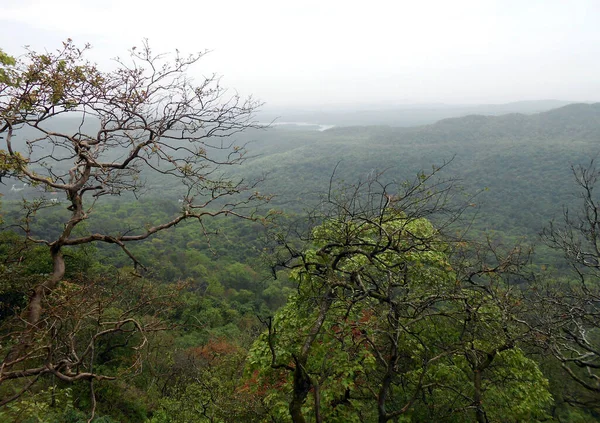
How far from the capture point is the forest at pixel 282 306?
454 centimetres

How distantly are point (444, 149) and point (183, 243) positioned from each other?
335ft

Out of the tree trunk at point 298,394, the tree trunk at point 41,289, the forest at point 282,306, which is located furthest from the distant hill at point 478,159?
the tree trunk at point 298,394

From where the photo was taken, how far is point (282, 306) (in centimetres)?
1571

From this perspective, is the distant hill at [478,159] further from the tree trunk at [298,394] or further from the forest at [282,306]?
the tree trunk at [298,394]

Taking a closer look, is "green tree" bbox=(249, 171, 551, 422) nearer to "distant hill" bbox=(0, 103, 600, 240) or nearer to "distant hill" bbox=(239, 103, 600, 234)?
"distant hill" bbox=(0, 103, 600, 240)

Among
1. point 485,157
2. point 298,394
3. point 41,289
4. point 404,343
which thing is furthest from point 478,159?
point 41,289

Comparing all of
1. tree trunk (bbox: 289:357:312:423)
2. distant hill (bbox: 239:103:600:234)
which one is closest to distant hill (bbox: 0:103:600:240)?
distant hill (bbox: 239:103:600:234)

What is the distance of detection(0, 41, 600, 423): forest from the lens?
4543 mm

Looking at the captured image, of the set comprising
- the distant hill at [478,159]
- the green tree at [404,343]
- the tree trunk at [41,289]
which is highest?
the tree trunk at [41,289]

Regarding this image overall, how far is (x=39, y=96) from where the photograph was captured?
5.19m

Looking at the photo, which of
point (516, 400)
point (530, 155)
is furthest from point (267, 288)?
point (530, 155)

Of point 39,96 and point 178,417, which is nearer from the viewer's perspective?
point 39,96

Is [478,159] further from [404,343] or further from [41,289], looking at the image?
[41,289]

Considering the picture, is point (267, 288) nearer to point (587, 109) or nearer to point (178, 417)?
point (178, 417)
